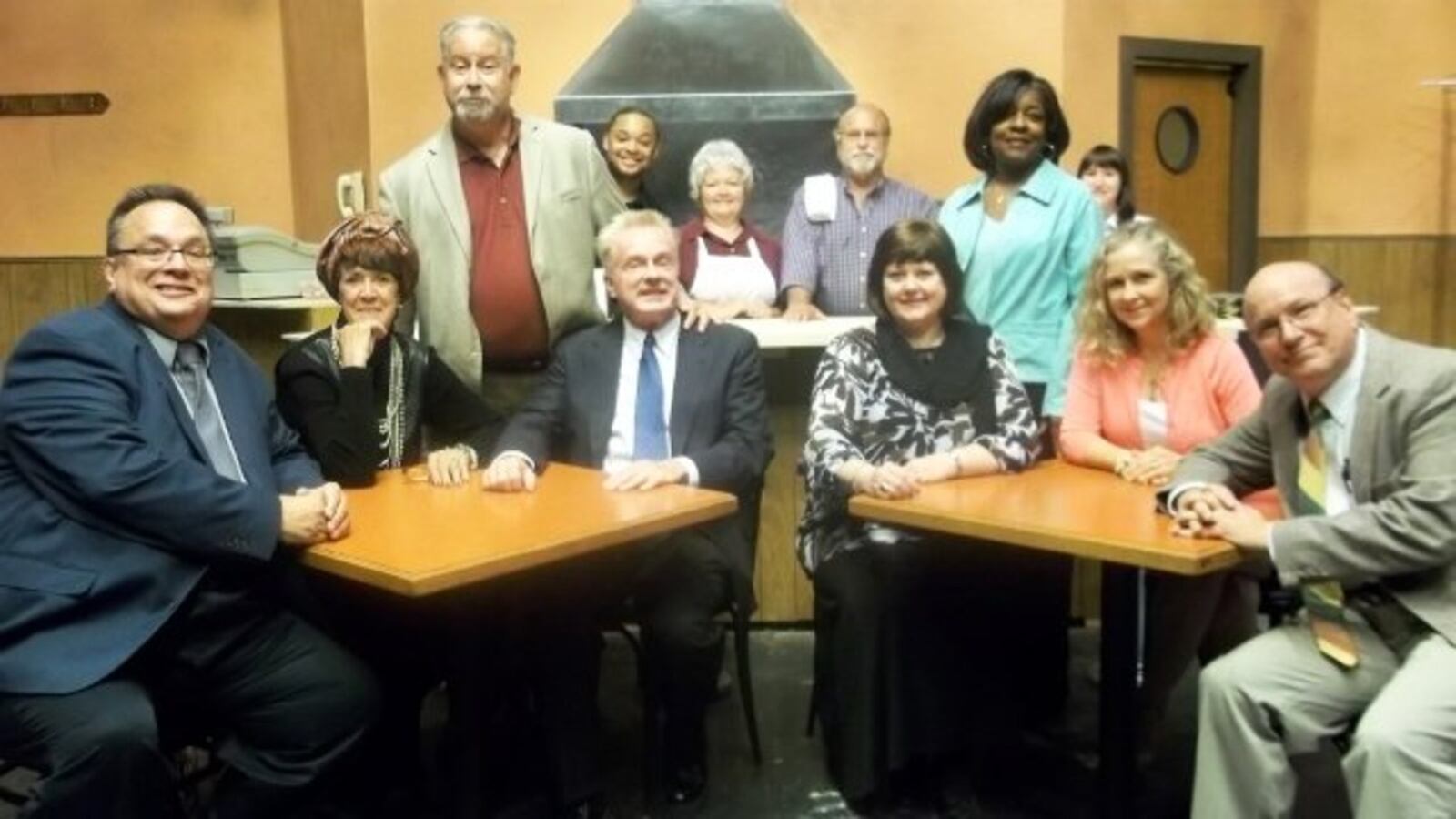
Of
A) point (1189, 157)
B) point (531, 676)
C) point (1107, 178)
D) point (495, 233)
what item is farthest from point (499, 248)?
point (1189, 157)

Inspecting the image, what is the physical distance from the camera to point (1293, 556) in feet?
6.37

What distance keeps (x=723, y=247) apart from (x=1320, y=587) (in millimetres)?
2098

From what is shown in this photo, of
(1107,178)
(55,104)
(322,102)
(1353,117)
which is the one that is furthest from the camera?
(1353,117)

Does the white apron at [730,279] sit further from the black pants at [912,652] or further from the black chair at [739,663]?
the black pants at [912,652]

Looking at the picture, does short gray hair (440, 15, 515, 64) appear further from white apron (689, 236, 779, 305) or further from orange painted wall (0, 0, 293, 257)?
orange painted wall (0, 0, 293, 257)

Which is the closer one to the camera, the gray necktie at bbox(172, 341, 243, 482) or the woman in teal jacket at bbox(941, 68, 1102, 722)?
the gray necktie at bbox(172, 341, 243, 482)

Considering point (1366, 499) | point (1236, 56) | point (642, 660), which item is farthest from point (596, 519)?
point (1236, 56)

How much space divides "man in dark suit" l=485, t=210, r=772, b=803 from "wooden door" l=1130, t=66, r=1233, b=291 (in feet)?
13.2

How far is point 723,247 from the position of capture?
147 inches

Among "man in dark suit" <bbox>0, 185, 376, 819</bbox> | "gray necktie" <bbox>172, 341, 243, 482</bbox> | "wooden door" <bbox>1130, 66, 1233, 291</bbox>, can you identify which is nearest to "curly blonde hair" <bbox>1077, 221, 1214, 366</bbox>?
"man in dark suit" <bbox>0, 185, 376, 819</bbox>

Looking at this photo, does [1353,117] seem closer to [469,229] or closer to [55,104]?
[469,229]

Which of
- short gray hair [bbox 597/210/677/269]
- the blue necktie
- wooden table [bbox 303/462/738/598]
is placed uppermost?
short gray hair [bbox 597/210/677/269]

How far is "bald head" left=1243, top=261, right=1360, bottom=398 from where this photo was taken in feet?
6.53

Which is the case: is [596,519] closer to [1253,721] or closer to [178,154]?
[1253,721]
